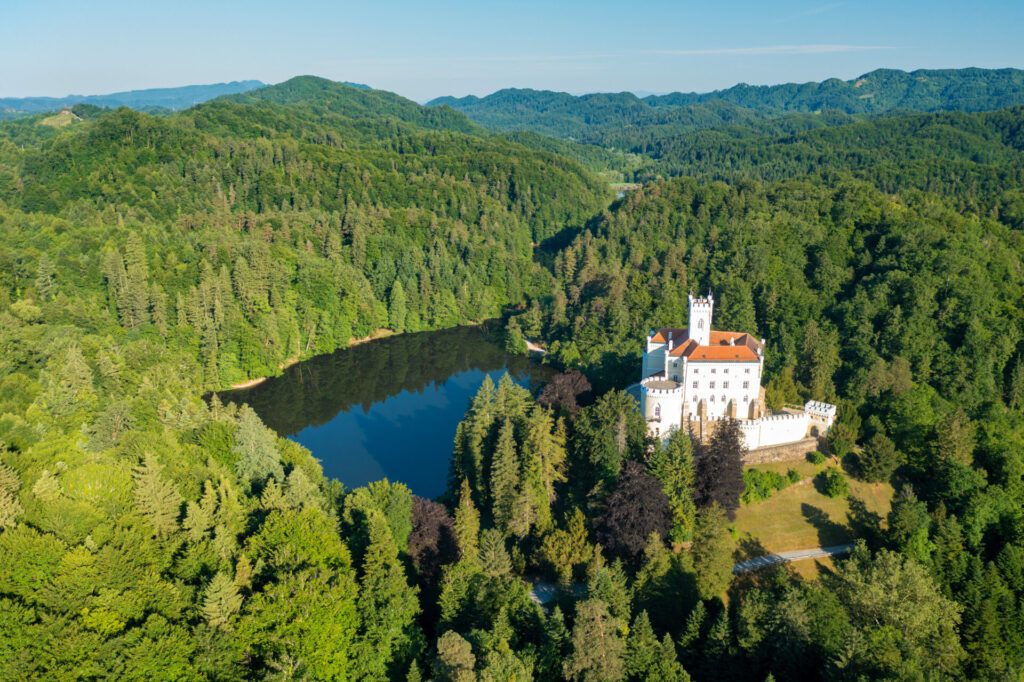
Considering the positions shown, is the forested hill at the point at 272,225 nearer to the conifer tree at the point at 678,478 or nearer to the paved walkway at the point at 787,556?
the conifer tree at the point at 678,478

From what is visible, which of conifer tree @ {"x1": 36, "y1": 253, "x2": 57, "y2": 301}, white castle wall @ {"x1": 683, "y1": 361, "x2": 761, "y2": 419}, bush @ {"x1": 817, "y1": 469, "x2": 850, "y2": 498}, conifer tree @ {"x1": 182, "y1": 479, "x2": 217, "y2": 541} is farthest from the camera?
conifer tree @ {"x1": 36, "y1": 253, "x2": 57, "y2": 301}

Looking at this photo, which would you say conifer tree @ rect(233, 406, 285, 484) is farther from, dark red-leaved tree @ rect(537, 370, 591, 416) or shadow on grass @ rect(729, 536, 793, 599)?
shadow on grass @ rect(729, 536, 793, 599)

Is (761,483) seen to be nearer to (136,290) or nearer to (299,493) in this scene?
(299,493)

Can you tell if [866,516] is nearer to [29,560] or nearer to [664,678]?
[664,678]

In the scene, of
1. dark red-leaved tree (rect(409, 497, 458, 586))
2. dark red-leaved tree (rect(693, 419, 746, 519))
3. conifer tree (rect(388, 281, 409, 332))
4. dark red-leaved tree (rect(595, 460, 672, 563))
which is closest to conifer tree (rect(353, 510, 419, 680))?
dark red-leaved tree (rect(409, 497, 458, 586))

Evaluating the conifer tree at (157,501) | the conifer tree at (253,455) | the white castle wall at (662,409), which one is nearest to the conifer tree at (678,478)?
the white castle wall at (662,409)
